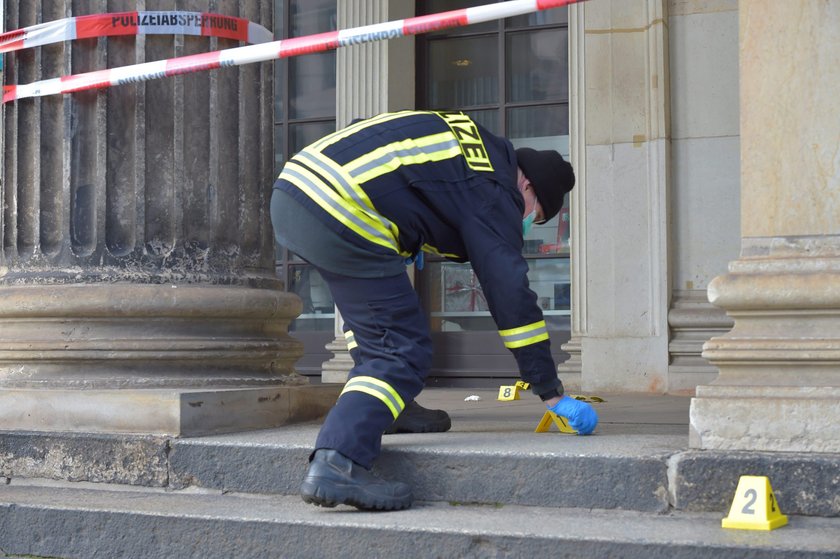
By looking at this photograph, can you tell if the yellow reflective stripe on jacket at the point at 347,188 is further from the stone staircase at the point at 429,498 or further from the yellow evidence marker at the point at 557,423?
the yellow evidence marker at the point at 557,423

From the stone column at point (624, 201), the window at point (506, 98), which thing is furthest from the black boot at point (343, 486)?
the window at point (506, 98)

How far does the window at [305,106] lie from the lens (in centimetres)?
960

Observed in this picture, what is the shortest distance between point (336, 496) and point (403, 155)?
3.78ft

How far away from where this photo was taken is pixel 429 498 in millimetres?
4031

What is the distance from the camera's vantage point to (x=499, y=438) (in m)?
4.29

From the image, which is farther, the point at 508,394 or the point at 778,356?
the point at 508,394

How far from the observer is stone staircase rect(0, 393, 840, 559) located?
348cm

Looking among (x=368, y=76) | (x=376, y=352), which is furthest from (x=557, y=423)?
(x=368, y=76)

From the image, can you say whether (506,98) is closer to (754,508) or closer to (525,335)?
(525,335)

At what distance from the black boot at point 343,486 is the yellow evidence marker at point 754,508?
3.39ft

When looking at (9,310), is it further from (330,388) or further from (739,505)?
(739,505)

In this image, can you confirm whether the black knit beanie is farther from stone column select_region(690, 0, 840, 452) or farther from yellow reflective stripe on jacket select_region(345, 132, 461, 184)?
stone column select_region(690, 0, 840, 452)

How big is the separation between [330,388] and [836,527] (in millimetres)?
2536

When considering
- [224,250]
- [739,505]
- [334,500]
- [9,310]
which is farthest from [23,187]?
[739,505]
